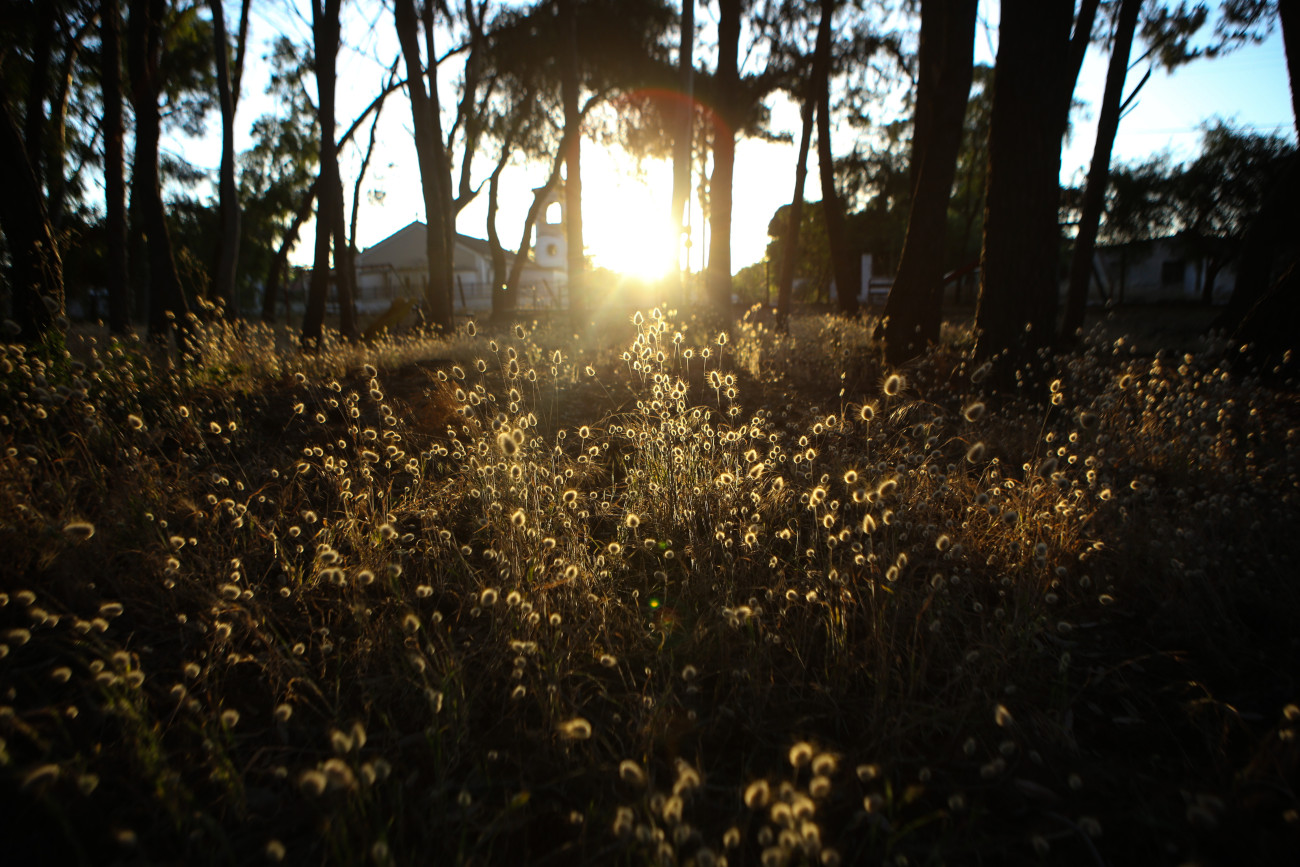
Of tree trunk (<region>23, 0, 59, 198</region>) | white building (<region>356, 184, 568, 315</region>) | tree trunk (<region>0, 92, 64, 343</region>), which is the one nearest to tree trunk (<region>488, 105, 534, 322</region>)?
tree trunk (<region>23, 0, 59, 198</region>)

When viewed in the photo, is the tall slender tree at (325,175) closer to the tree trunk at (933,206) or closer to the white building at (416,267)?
the tree trunk at (933,206)

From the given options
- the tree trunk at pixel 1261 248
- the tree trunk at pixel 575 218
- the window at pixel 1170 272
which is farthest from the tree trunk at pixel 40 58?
the window at pixel 1170 272

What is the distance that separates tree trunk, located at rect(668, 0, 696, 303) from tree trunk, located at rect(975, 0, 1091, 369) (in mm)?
9635

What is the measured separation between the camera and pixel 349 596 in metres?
2.38

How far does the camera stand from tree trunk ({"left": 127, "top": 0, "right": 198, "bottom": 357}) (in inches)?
310

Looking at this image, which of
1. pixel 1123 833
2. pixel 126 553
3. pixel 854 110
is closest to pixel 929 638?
pixel 1123 833

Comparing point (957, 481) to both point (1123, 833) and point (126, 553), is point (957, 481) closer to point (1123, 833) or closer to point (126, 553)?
point (1123, 833)

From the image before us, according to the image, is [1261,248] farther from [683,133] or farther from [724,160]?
[683,133]

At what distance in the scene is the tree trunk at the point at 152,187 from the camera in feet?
25.8

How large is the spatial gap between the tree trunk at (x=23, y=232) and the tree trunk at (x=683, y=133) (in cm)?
1121

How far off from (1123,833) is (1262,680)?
0.98 m

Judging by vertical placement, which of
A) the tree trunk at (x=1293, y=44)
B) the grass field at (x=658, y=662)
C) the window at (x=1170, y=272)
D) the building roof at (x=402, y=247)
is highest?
the building roof at (x=402, y=247)

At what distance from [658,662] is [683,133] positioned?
16467mm

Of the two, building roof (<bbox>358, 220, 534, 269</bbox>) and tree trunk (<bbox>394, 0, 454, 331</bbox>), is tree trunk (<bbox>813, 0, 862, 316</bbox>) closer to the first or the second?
tree trunk (<bbox>394, 0, 454, 331</bbox>)
